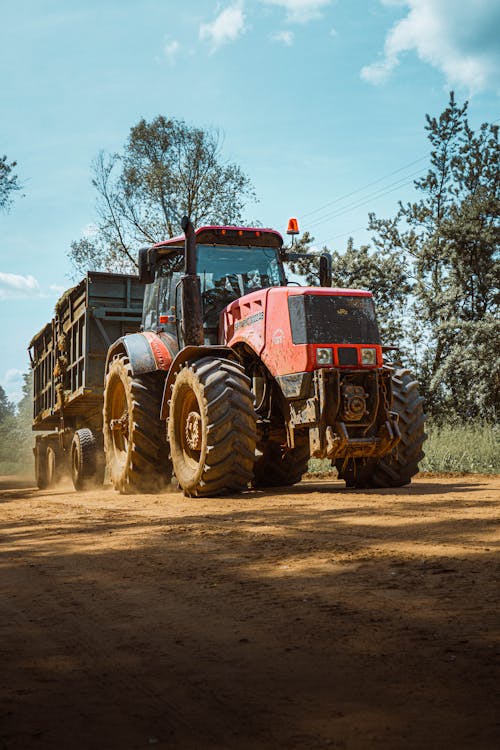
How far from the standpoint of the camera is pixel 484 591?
3.84m

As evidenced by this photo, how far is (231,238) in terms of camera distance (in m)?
10.4

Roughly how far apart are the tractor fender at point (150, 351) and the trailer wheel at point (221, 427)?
132 cm

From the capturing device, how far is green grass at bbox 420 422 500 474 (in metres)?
13.7

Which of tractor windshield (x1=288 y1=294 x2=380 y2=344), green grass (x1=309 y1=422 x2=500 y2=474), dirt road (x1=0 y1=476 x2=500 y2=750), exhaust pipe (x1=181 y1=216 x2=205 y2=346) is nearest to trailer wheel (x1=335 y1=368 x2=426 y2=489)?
tractor windshield (x1=288 y1=294 x2=380 y2=344)

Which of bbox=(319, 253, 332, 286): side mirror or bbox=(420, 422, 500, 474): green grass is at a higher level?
bbox=(319, 253, 332, 286): side mirror

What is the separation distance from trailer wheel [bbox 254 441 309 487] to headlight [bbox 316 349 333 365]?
2559 millimetres

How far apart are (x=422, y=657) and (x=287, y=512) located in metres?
4.42

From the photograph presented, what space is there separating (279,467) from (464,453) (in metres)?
4.26

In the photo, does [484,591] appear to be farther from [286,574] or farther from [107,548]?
[107,548]

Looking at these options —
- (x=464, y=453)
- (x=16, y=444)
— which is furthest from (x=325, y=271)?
(x=16, y=444)

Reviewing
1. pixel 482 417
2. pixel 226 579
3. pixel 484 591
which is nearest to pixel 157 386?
pixel 226 579

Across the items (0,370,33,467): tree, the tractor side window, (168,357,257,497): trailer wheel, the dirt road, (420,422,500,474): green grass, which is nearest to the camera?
the dirt road

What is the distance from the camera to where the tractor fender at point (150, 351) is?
1051 cm

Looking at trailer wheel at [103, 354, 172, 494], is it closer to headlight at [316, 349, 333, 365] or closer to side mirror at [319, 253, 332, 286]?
side mirror at [319, 253, 332, 286]
